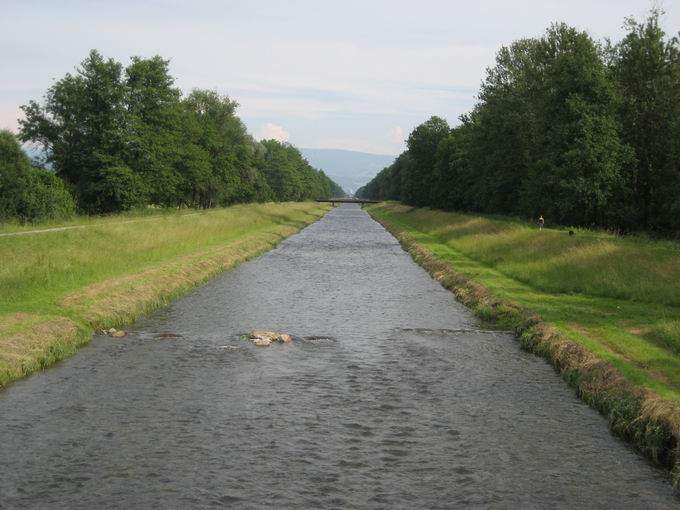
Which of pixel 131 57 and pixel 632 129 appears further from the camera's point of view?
pixel 131 57

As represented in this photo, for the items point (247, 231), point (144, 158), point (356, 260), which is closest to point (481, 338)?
point (356, 260)

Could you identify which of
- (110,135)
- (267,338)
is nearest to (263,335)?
(267,338)

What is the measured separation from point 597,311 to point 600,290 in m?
4.02

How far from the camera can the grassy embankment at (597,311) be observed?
44.1 ft

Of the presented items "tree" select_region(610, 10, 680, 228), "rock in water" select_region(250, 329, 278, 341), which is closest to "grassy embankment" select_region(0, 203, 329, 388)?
Answer: "rock in water" select_region(250, 329, 278, 341)

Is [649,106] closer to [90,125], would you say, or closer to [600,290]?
[600,290]

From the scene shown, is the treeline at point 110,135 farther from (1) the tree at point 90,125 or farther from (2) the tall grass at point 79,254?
(2) the tall grass at point 79,254

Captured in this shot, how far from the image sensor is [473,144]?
8419 cm

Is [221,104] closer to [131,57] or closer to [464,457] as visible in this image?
[131,57]

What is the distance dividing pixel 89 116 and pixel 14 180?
19.5 meters

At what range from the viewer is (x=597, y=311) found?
911 inches

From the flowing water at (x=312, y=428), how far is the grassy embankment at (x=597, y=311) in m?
0.62

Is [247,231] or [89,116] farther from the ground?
[89,116]

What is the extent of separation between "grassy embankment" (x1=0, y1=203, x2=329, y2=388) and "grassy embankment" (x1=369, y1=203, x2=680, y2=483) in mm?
13410
